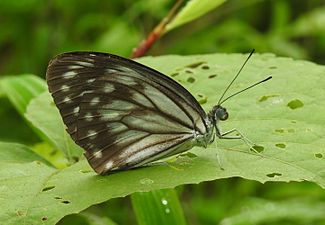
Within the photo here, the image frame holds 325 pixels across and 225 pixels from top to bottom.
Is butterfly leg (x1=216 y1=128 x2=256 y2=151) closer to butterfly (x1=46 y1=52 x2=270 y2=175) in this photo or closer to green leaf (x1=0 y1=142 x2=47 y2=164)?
butterfly (x1=46 y1=52 x2=270 y2=175)

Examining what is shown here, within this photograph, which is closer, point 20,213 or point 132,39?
point 20,213

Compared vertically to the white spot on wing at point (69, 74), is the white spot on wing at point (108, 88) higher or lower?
lower

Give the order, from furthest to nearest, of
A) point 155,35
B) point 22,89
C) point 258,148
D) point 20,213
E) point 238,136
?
1. point 22,89
2. point 155,35
3. point 238,136
4. point 258,148
5. point 20,213

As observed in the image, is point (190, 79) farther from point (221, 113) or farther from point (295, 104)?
point (295, 104)

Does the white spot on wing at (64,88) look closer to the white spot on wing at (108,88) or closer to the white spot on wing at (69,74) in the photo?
the white spot on wing at (69,74)

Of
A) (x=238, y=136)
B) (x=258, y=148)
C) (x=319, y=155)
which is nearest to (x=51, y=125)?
(x=238, y=136)

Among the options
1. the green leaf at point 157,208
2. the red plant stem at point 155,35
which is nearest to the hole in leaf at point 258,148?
the green leaf at point 157,208

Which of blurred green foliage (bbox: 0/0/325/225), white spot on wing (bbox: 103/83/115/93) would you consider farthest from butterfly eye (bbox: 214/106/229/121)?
blurred green foliage (bbox: 0/0/325/225)
